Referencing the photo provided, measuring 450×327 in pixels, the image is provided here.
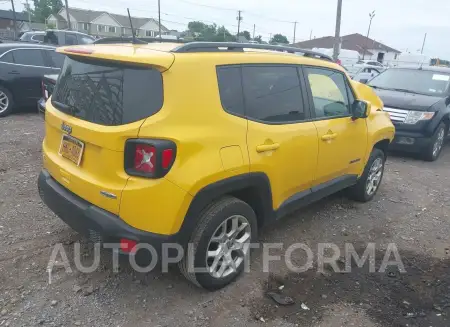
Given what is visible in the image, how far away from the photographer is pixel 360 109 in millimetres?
4090

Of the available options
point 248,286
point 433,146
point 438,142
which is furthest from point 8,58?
point 438,142

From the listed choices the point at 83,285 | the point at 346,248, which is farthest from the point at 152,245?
the point at 346,248

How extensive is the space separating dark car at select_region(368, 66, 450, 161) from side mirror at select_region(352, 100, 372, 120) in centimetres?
353

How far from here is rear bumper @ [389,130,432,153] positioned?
7082 millimetres

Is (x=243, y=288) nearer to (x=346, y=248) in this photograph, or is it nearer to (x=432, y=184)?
(x=346, y=248)

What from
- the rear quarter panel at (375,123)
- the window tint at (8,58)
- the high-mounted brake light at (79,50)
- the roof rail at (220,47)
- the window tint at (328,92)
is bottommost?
the rear quarter panel at (375,123)

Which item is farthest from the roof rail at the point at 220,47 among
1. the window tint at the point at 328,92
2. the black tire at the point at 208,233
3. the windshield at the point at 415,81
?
the windshield at the point at 415,81

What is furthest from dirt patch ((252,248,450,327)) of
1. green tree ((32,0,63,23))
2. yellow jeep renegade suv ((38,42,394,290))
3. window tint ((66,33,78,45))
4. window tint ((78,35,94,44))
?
green tree ((32,0,63,23))

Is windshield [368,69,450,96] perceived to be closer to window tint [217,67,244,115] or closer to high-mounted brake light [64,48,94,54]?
window tint [217,67,244,115]

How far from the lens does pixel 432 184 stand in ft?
19.9

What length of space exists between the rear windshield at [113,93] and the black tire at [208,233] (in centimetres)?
84

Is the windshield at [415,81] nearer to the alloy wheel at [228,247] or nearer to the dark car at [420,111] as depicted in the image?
the dark car at [420,111]

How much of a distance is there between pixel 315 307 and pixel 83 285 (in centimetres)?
181

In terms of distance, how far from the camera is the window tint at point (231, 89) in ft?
9.06
